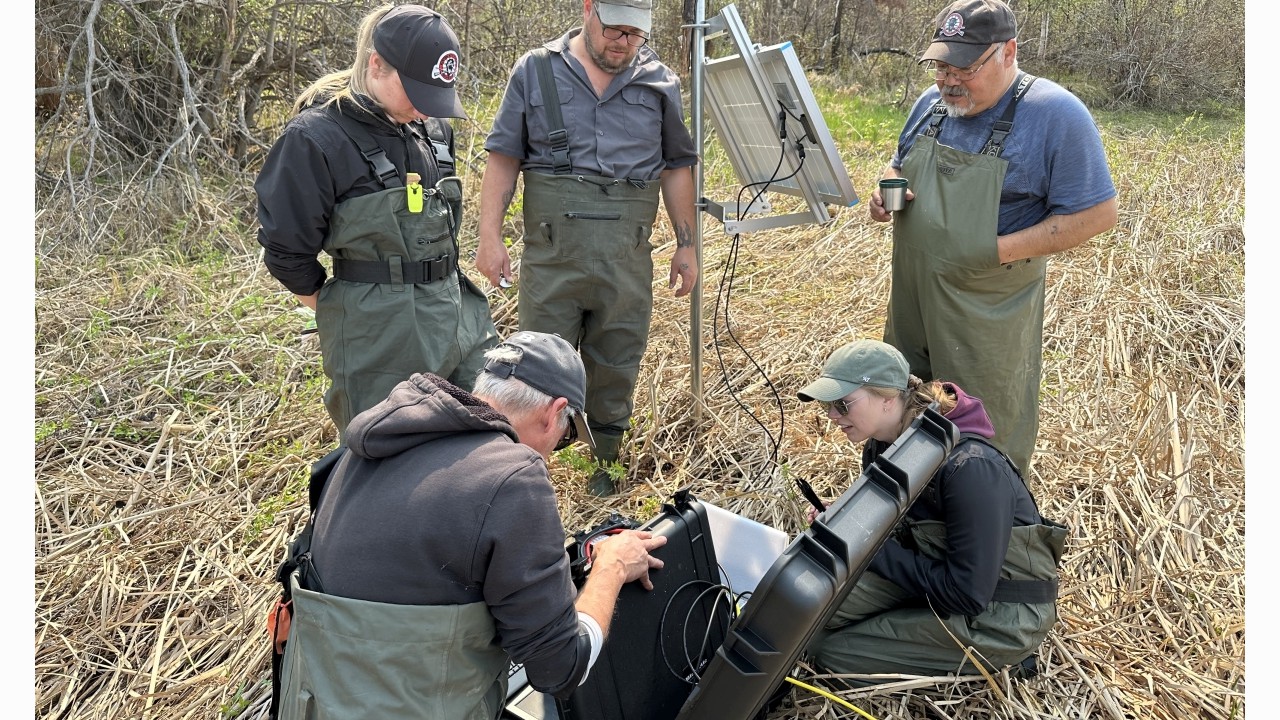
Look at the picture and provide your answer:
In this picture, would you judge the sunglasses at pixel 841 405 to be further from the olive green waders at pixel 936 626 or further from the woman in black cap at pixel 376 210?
the woman in black cap at pixel 376 210

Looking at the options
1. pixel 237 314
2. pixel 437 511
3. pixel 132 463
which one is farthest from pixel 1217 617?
pixel 237 314

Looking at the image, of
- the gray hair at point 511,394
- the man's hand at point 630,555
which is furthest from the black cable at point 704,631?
the gray hair at point 511,394

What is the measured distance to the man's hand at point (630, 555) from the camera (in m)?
2.21

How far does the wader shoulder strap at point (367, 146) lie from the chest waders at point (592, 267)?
745 millimetres

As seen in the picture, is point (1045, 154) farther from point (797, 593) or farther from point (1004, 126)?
point (797, 593)

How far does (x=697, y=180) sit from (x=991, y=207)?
1.18m

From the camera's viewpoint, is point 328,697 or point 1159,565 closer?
point 328,697

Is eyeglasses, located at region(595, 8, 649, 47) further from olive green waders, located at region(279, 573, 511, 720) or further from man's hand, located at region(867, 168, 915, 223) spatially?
olive green waders, located at region(279, 573, 511, 720)

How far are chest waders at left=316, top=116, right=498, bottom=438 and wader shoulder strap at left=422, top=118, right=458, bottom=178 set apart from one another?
0.30 ft

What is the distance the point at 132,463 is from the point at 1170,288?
589 cm

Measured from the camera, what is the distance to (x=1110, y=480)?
358 centimetres

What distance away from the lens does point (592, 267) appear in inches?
136

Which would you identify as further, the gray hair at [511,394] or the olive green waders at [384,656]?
the gray hair at [511,394]

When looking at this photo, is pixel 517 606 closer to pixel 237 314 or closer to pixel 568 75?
pixel 568 75
